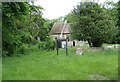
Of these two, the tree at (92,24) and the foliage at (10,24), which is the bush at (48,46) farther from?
the foliage at (10,24)

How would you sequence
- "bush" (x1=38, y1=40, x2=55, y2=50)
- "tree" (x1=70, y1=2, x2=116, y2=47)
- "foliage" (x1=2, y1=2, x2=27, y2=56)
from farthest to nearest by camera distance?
1. "bush" (x1=38, y1=40, x2=55, y2=50)
2. "tree" (x1=70, y1=2, x2=116, y2=47)
3. "foliage" (x1=2, y1=2, x2=27, y2=56)

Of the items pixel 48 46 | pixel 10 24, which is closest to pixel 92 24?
pixel 10 24

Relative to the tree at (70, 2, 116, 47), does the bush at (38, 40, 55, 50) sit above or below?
below

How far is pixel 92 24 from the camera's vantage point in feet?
36.0

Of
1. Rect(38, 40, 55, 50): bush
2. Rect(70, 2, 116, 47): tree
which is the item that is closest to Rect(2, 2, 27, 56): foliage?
Rect(70, 2, 116, 47): tree

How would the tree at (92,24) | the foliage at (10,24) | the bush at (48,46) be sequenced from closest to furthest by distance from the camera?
the foliage at (10,24) < the tree at (92,24) < the bush at (48,46)

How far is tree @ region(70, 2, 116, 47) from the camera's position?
436 inches

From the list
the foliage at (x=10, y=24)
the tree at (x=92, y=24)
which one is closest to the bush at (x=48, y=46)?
the tree at (x=92, y=24)

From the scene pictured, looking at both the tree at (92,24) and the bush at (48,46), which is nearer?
the tree at (92,24)

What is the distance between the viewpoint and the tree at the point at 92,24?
11078mm

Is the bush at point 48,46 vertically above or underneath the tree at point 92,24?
underneath

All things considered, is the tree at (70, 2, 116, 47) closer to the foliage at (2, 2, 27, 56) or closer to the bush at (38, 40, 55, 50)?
the bush at (38, 40, 55, 50)

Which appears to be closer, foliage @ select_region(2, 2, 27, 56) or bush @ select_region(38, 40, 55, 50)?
foliage @ select_region(2, 2, 27, 56)

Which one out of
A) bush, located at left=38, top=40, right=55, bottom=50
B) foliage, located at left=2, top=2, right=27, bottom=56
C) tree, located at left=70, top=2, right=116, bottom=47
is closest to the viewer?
foliage, located at left=2, top=2, right=27, bottom=56
